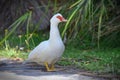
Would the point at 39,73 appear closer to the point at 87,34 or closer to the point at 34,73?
the point at 34,73

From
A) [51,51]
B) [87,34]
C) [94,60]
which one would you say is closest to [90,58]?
[94,60]

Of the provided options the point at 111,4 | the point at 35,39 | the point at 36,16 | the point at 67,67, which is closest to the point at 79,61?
the point at 67,67

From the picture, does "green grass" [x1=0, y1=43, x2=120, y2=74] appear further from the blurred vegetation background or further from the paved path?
the paved path

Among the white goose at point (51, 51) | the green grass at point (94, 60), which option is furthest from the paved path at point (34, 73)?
the green grass at point (94, 60)

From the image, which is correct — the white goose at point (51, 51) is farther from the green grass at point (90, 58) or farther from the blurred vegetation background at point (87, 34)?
the green grass at point (90, 58)

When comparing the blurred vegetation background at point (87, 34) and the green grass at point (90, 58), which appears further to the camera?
the blurred vegetation background at point (87, 34)

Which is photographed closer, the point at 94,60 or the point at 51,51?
the point at 51,51

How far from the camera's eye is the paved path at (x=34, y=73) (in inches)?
259

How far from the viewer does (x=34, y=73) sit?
7004 millimetres

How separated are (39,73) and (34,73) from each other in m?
0.07

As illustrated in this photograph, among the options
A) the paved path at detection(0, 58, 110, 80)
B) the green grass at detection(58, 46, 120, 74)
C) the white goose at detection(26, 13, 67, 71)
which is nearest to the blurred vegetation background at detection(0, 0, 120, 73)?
the green grass at detection(58, 46, 120, 74)

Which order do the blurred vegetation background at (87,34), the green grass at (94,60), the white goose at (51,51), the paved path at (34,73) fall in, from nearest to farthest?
the paved path at (34,73) < the white goose at (51,51) < the green grass at (94,60) < the blurred vegetation background at (87,34)

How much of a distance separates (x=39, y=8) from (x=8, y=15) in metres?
0.77

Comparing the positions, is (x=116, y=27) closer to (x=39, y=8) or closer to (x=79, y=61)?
(x=79, y=61)
